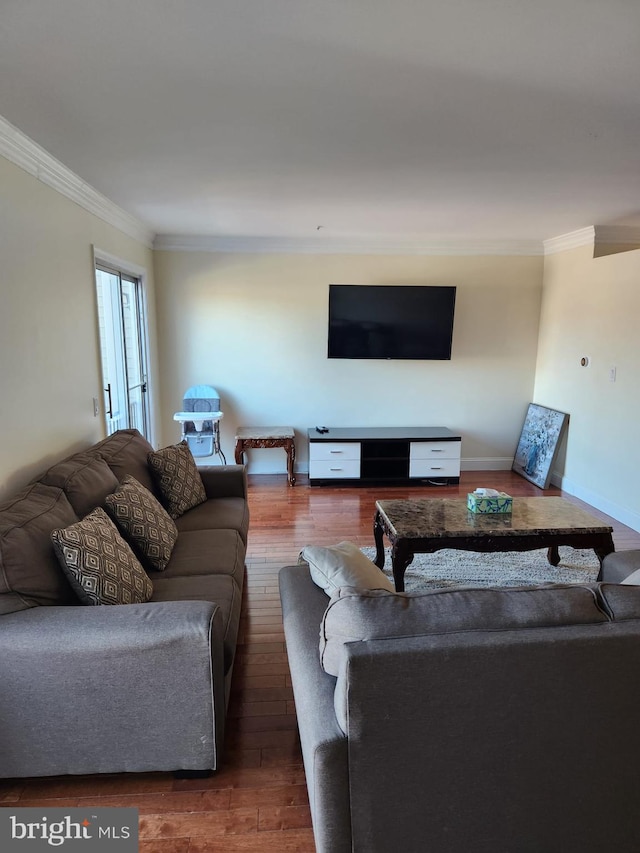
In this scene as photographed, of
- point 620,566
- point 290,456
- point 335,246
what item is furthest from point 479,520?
point 335,246

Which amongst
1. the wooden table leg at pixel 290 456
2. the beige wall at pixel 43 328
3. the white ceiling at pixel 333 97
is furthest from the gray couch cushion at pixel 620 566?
the wooden table leg at pixel 290 456

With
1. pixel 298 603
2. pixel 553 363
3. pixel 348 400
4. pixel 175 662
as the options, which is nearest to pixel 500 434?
pixel 553 363

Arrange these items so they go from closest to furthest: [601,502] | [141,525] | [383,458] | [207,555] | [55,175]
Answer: [141,525] → [207,555] → [55,175] → [601,502] → [383,458]

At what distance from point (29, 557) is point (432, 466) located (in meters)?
4.09

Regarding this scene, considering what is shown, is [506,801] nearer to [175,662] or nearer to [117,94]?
[175,662]

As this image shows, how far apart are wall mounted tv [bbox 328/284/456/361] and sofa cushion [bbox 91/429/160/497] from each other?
2.62 m

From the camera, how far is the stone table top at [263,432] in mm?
5105

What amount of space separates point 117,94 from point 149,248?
3.20 m

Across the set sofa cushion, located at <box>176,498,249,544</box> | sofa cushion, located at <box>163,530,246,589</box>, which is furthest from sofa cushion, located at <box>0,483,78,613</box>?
sofa cushion, located at <box>176,498,249,544</box>

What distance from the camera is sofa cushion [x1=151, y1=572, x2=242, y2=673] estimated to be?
201cm

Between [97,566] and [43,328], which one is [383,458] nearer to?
[43,328]

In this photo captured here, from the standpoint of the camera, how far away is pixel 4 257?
2.30 meters

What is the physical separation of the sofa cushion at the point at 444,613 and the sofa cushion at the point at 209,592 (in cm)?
73

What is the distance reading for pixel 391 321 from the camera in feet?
17.3
